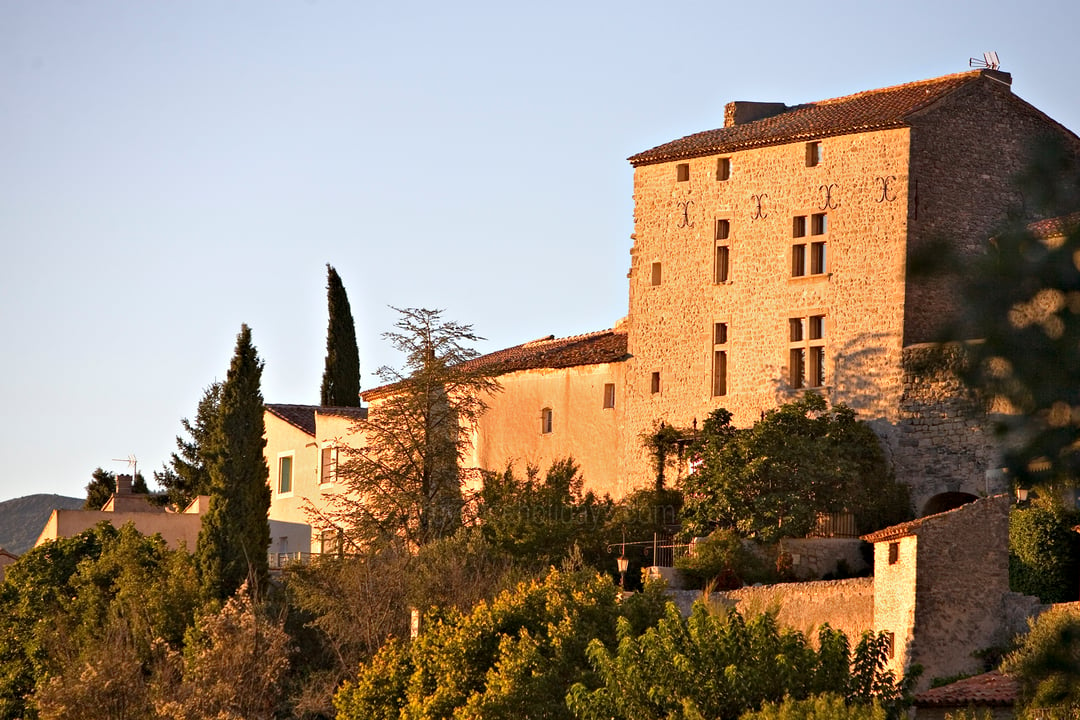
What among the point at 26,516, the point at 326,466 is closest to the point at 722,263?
the point at 326,466

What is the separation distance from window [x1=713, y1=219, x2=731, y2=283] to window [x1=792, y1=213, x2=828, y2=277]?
176cm

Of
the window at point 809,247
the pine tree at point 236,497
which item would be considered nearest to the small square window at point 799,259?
the window at point 809,247

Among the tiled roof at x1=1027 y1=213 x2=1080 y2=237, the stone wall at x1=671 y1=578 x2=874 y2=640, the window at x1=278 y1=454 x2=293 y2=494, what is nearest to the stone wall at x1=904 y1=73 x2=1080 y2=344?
the stone wall at x1=671 y1=578 x2=874 y2=640

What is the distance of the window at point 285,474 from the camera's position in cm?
Answer: 5684

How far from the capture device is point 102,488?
73062 mm

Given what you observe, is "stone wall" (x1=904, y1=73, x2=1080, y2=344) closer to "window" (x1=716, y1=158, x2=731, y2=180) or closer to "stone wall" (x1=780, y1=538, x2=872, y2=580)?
"window" (x1=716, y1=158, x2=731, y2=180)

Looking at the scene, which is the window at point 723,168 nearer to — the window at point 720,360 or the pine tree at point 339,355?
the window at point 720,360

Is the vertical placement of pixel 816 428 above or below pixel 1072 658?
above

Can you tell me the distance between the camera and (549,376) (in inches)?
1906

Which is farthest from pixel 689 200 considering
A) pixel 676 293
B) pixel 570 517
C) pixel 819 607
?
pixel 819 607

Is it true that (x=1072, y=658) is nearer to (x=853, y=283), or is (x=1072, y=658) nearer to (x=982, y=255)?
(x=982, y=255)

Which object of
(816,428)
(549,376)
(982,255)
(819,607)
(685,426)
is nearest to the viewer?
(982,255)

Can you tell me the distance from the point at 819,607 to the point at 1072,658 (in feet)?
53.1

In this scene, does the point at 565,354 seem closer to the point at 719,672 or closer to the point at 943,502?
the point at 943,502
